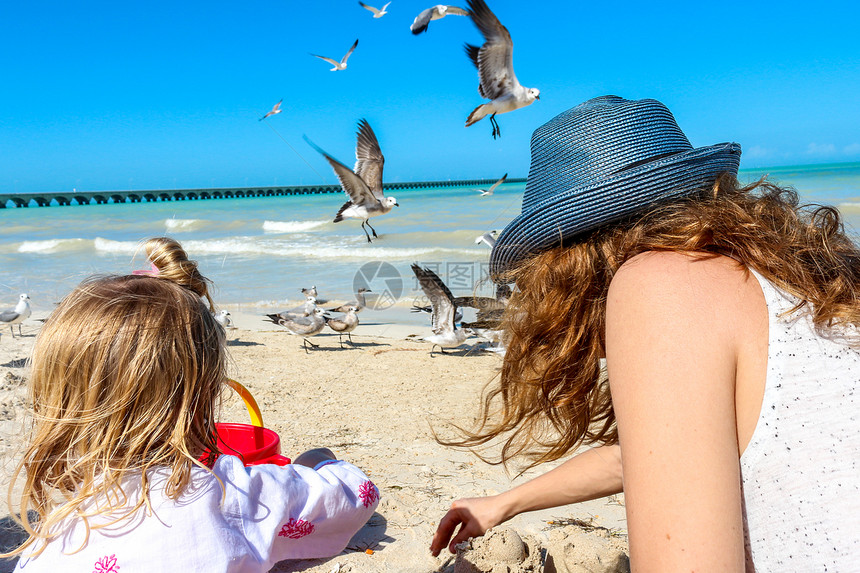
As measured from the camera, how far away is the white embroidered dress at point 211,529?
4.89ft

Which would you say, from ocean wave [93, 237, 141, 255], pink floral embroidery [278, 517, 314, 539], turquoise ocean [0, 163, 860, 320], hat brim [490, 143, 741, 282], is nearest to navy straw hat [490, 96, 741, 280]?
hat brim [490, 143, 741, 282]

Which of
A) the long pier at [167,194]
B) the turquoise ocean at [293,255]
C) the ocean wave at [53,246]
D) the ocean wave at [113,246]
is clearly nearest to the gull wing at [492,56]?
the turquoise ocean at [293,255]

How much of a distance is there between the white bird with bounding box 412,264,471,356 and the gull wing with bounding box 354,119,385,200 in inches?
132

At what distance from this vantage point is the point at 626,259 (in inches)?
49.4

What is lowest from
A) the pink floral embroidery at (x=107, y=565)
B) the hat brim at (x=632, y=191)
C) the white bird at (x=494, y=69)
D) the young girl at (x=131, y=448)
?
the pink floral embroidery at (x=107, y=565)

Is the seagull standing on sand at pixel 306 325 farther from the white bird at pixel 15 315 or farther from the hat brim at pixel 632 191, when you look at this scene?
the hat brim at pixel 632 191

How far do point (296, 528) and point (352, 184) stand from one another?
8651 mm

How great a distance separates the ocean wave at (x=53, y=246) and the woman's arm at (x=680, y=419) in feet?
71.3

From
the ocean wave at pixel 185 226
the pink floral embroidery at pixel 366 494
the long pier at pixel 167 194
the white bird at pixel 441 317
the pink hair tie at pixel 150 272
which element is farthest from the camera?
the long pier at pixel 167 194

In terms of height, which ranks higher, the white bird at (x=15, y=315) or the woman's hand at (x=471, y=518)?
the woman's hand at (x=471, y=518)

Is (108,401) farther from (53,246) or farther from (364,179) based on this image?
(53,246)

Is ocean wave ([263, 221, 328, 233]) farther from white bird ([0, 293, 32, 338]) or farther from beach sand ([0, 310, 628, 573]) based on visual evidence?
beach sand ([0, 310, 628, 573])

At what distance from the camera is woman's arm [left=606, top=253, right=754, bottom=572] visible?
3.12 feet

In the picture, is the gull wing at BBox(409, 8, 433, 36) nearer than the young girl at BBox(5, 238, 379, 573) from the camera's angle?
No
